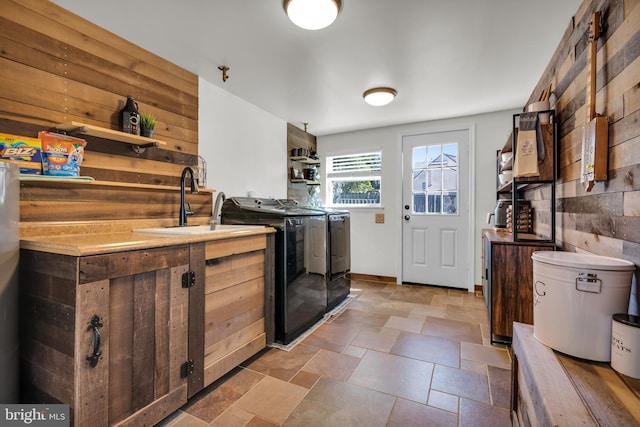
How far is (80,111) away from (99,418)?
1.70 meters

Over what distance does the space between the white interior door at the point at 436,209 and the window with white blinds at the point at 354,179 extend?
0.43 meters

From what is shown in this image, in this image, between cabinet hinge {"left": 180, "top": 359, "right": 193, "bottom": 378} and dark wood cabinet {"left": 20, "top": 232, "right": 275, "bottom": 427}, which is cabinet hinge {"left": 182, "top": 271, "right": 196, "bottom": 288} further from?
cabinet hinge {"left": 180, "top": 359, "right": 193, "bottom": 378}

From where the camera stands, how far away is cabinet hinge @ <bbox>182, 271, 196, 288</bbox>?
1.55 m

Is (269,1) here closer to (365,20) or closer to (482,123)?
(365,20)

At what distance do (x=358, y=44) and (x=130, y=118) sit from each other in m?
1.67

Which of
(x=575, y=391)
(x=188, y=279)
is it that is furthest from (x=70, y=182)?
(x=575, y=391)

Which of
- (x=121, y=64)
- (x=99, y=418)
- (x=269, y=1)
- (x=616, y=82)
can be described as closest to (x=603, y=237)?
(x=616, y=82)

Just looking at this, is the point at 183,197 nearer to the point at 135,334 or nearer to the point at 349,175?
the point at 135,334

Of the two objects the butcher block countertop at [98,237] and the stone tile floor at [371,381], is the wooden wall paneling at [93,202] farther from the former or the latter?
the stone tile floor at [371,381]

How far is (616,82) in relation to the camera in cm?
129

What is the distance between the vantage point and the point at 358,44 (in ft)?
7.04

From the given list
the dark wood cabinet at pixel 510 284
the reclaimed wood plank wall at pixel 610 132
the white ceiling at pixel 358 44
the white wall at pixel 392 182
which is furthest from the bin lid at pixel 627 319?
the white wall at pixel 392 182

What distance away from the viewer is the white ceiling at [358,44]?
1.78 meters

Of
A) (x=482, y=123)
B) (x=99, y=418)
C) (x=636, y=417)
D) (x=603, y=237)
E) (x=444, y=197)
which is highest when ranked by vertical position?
(x=482, y=123)
